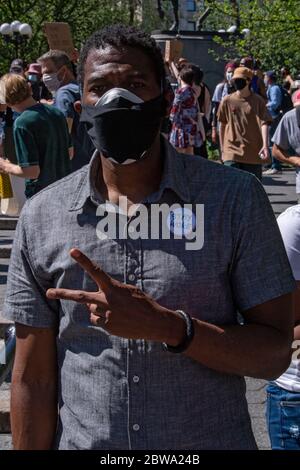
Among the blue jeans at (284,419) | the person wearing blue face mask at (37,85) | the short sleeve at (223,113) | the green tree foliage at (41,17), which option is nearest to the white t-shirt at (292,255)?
the blue jeans at (284,419)

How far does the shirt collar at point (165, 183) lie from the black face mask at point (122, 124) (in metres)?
0.06

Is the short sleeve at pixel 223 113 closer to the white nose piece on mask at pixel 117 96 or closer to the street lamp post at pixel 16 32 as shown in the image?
the white nose piece on mask at pixel 117 96

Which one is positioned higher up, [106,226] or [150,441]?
[106,226]

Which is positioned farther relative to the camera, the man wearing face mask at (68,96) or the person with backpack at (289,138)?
the person with backpack at (289,138)

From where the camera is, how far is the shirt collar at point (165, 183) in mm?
2260

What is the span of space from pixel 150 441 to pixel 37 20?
37437 millimetres

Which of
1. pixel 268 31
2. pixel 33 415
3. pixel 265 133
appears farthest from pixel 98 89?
pixel 268 31

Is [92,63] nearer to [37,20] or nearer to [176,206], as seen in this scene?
[176,206]

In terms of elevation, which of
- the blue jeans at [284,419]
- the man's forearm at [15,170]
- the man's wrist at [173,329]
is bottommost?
the man's forearm at [15,170]

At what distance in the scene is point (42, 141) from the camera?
7051 millimetres

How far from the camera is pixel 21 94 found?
23.9 ft

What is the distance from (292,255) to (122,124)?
40.3 inches

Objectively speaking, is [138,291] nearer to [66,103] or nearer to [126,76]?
[126,76]

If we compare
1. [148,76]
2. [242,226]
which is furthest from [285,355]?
[148,76]
